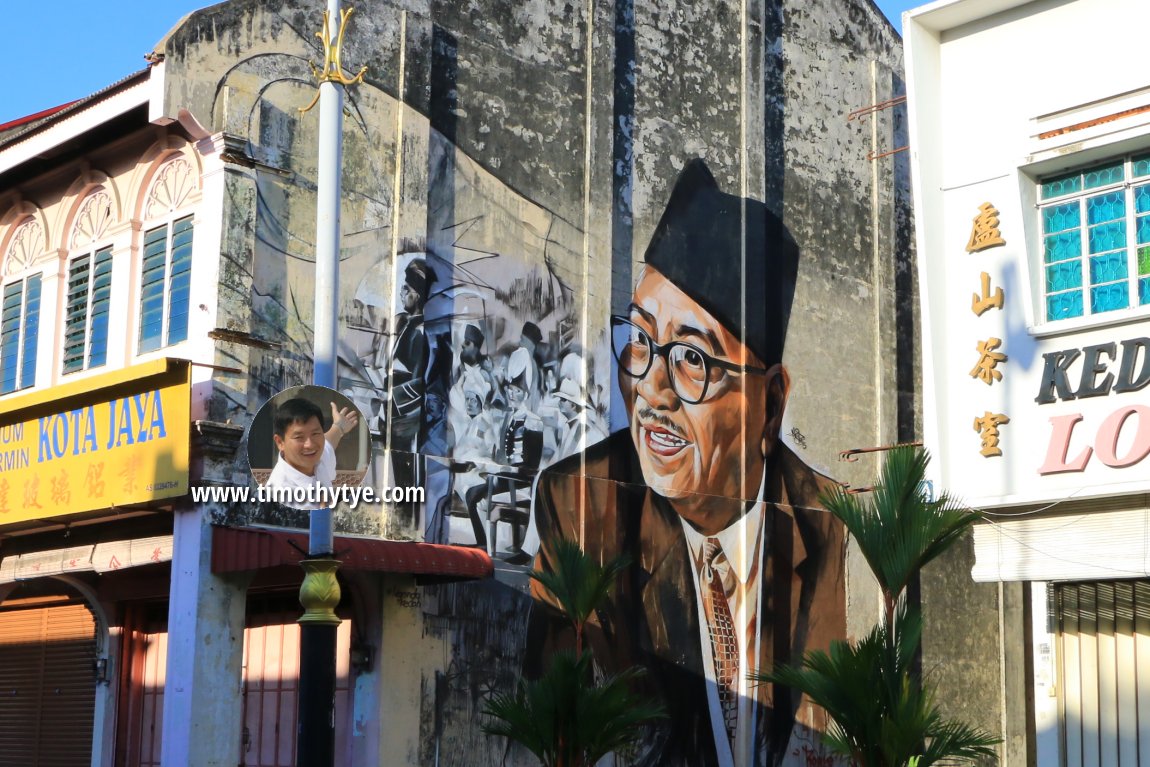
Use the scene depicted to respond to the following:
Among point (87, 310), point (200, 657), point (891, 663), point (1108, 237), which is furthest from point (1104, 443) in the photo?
point (87, 310)

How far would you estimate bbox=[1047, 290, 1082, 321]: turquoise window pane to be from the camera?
13719 millimetres

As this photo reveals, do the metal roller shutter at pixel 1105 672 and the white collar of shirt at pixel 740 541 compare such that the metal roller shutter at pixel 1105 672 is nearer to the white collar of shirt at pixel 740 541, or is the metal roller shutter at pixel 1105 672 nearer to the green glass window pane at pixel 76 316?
the white collar of shirt at pixel 740 541

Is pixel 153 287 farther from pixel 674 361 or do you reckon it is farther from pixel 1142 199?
pixel 1142 199

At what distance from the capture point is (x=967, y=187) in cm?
A: 1455

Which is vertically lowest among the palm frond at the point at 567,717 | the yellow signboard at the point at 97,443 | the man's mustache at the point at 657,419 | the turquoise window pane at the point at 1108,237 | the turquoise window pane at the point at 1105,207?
the palm frond at the point at 567,717

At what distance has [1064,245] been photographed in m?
14.0

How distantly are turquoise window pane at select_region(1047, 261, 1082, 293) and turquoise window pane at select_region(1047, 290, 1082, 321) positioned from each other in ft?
0.23

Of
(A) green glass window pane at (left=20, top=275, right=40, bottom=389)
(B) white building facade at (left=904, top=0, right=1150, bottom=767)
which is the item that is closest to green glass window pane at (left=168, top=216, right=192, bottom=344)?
(A) green glass window pane at (left=20, top=275, right=40, bottom=389)

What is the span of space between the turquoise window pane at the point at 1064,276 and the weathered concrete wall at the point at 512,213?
658 cm

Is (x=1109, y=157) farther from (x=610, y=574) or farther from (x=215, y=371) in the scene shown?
(x=215, y=371)

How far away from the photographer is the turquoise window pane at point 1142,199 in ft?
44.1

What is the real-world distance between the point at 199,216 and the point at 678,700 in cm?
809

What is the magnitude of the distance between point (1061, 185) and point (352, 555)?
291 inches

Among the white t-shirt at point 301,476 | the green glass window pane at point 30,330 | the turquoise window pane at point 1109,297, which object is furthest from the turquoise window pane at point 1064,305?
the green glass window pane at point 30,330
